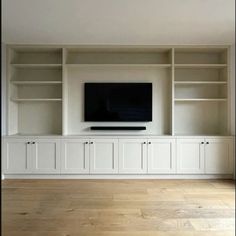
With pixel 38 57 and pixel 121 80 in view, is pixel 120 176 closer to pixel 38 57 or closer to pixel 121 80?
pixel 121 80

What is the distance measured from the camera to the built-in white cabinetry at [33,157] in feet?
13.8

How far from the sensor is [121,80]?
14.9 feet

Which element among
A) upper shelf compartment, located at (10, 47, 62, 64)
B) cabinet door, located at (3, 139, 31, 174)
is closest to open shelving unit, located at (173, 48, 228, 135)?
upper shelf compartment, located at (10, 47, 62, 64)

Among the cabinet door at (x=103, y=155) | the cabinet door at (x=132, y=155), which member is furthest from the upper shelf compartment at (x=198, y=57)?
the cabinet door at (x=103, y=155)

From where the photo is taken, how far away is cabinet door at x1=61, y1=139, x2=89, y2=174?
4199 mm

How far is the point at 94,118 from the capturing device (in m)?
4.51

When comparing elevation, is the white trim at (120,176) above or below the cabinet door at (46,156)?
below

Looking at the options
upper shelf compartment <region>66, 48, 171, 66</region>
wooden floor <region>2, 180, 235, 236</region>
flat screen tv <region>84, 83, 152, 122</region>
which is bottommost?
wooden floor <region>2, 180, 235, 236</region>

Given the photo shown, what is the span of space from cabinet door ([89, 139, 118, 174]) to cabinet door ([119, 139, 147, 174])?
97 mm

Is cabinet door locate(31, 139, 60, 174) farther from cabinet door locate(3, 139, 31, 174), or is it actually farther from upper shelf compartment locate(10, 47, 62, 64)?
upper shelf compartment locate(10, 47, 62, 64)

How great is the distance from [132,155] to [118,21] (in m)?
2.09

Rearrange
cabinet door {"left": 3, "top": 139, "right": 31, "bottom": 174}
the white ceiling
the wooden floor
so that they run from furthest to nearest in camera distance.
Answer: cabinet door {"left": 3, "top": 139, "right": 31, "bottom": 174} → the white ceiling → the wooden floor

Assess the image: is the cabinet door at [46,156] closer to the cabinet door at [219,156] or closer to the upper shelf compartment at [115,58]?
the upper shelf compartment at [115,58]

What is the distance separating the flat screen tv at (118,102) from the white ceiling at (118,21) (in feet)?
2.60
